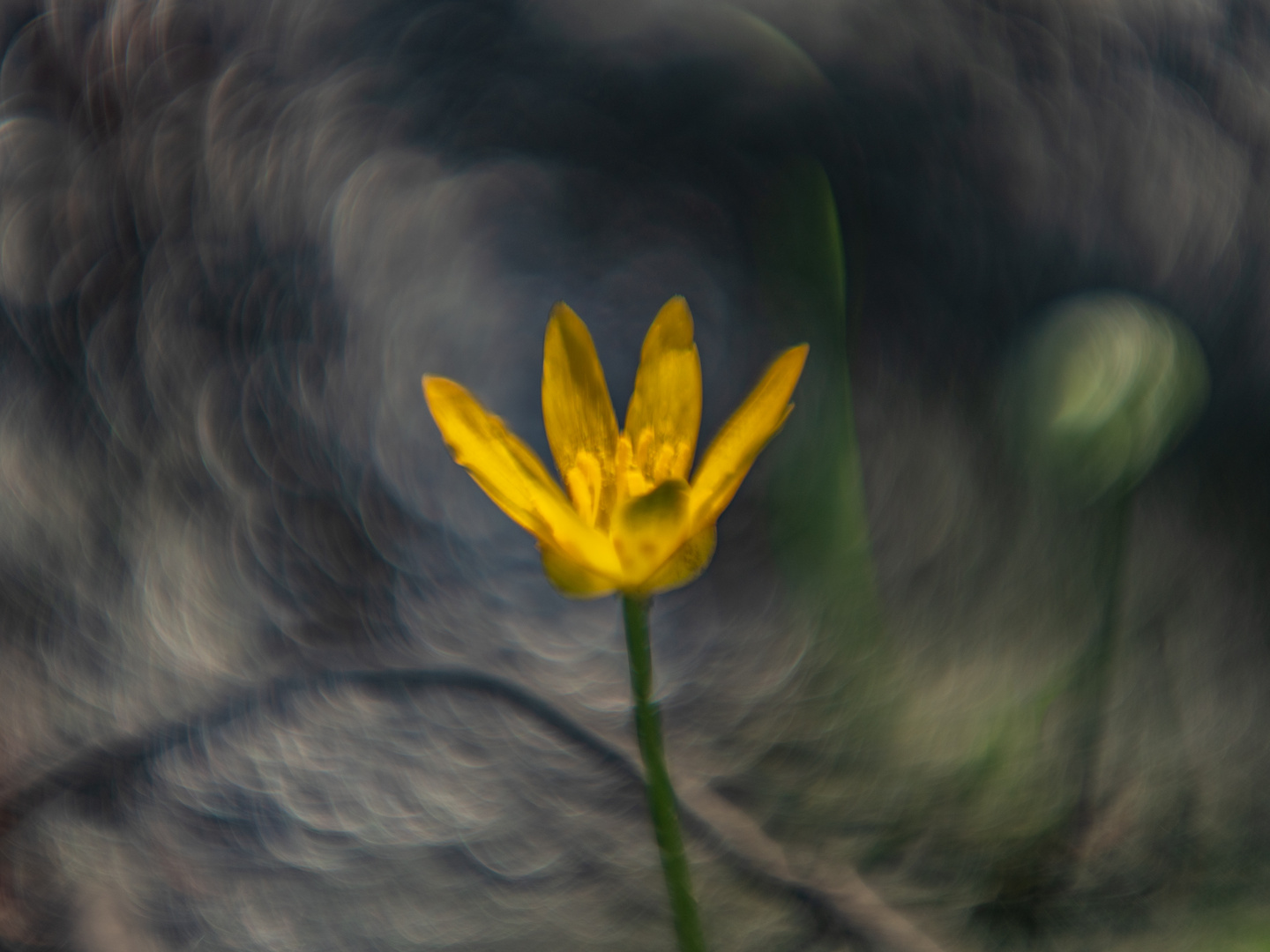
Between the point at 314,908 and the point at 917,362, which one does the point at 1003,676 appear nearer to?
the point at 917,362

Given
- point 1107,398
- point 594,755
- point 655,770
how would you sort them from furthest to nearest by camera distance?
point 594,755 → point 1107,398 → point 655,770

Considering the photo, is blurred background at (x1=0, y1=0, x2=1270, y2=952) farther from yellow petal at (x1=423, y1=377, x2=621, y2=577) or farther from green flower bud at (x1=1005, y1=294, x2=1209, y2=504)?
yellow petal at (x1=423, y1=377, x2=621, y2=577)

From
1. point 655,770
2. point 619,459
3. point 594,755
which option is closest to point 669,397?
point 619,459

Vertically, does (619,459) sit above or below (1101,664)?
above

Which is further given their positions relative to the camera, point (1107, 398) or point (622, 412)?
point (622, 412)

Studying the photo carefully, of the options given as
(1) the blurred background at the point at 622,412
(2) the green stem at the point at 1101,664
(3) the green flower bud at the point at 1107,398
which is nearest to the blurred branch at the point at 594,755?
(1) the blurred background at the point at 622,412

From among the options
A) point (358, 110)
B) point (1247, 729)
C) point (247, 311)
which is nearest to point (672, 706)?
point (1247, 729)

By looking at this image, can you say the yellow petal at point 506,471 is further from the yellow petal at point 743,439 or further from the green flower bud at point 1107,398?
the green flower bud at point 1107,398

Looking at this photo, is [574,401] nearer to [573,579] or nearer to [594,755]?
[573,579]
